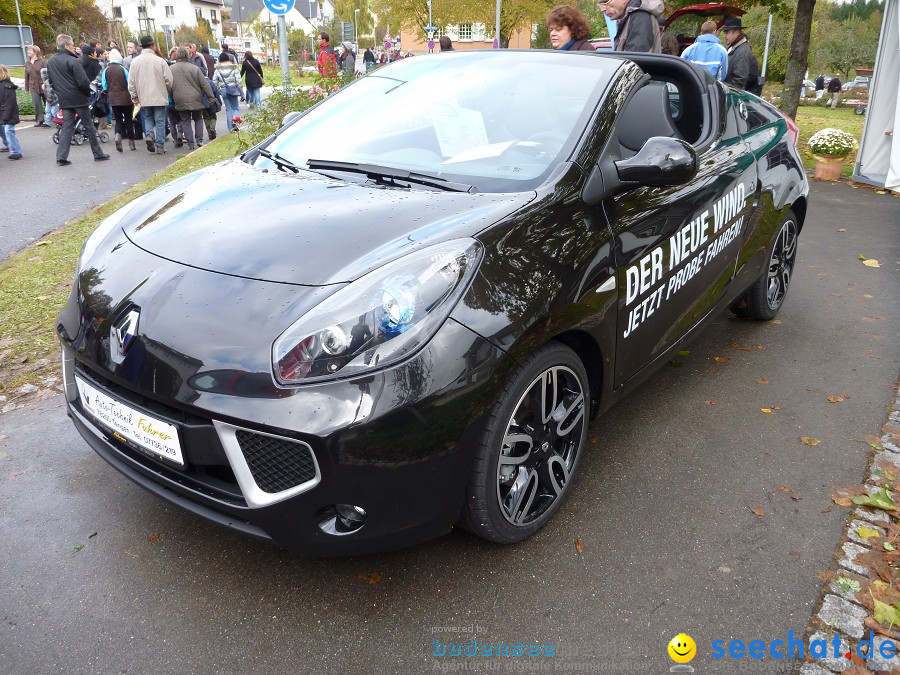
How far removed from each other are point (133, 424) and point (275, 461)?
52 cm

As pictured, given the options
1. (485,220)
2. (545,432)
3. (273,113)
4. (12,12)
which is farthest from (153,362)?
(12,12)

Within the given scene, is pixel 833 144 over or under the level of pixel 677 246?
under

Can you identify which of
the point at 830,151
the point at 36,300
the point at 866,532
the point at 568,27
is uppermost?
the point at 568,27

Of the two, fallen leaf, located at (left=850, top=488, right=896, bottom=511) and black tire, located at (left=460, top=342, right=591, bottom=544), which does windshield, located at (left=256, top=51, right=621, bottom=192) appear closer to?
black tire, located at (left=460, top=342, right=591, bottom=544)

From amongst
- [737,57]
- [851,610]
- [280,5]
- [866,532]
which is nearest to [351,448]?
[851,610]

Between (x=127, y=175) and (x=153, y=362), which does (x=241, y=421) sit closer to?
(x=153, y=362)

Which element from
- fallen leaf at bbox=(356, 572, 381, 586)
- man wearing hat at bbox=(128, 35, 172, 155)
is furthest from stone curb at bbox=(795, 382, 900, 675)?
man wearing hat at bbox=(128, 35, 172, 155)

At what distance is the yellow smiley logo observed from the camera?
6.71 feet

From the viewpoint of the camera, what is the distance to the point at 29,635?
82.7 inches

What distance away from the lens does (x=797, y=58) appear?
483 inches

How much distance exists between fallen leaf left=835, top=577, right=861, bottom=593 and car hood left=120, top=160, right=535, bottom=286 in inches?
63.4

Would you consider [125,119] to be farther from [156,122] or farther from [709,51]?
[709,51]

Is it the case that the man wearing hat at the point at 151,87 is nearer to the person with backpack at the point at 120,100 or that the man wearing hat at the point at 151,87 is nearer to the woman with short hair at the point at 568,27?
the person with backpack at the point at 120,100

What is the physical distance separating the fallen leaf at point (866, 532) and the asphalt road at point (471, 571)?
61 millimetres
